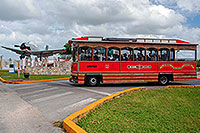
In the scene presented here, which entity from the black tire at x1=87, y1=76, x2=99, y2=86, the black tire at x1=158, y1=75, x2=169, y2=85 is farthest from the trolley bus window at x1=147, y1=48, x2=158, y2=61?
the black tire at x1=87, y1=76, x2=99, y2=86

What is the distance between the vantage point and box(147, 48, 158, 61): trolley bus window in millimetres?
13367

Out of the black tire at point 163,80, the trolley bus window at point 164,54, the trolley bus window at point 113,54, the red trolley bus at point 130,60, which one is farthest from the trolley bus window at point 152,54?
the trolley bus window at point 113,54

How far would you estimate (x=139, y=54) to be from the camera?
43.6 ft

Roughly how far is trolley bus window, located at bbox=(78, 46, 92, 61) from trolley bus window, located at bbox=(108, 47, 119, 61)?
1451mm

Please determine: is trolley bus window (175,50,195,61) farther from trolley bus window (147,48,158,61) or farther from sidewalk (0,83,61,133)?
sidewalk (0,83,61,133)

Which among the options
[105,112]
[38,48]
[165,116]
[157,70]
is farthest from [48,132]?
[38,48]

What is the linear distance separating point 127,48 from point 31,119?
9.29m

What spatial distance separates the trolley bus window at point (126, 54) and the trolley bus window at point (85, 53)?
2435 millimetres

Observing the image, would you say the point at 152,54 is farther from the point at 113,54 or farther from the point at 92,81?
the point at 92,81

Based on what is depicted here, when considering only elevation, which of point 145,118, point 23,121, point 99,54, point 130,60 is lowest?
point 23,121

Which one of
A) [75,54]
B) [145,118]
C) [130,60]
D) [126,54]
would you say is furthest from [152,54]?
[145,118]

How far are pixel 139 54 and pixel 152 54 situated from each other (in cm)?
105

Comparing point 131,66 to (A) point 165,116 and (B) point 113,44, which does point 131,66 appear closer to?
(B) point 113,44

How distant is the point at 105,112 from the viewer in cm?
548
